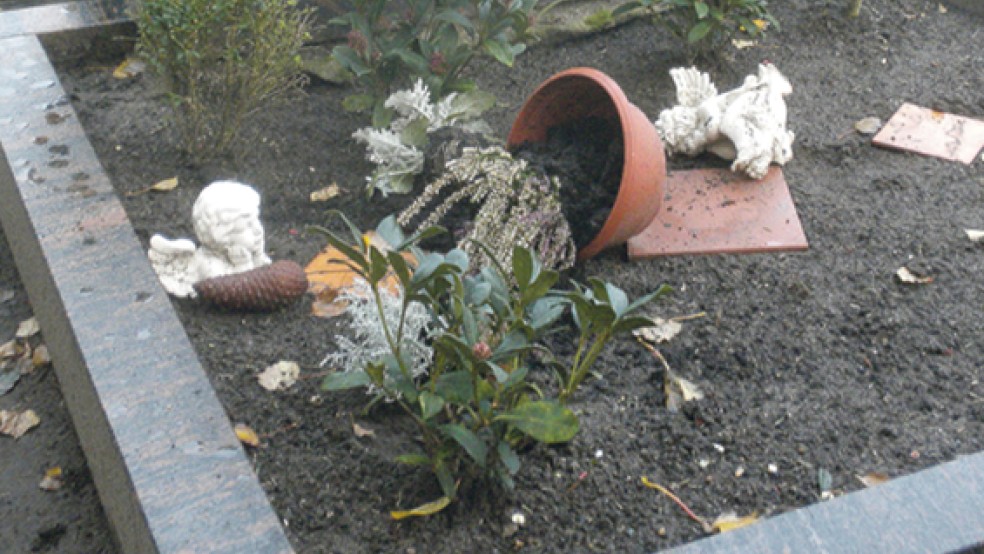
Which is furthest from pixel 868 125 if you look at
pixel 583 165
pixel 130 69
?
pixel 130 69

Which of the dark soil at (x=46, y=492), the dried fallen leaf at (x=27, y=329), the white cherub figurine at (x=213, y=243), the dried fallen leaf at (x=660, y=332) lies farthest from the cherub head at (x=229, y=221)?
the dried fallen leaf at (x=660, y=332)

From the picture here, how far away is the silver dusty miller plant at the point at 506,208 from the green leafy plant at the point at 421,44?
617mm

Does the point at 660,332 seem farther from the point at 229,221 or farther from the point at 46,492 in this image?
the point at 46,492

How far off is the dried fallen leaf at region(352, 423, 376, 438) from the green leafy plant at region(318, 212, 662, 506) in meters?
0.17

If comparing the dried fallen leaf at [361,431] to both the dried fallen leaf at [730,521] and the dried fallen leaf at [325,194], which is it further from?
the dried fallen leaf at [325,194]

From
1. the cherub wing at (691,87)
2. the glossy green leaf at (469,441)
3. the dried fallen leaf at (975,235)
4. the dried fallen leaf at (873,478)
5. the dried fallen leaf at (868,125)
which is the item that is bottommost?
the dried fallen leaf at (868,125)

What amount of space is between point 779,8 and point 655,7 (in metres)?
0.60

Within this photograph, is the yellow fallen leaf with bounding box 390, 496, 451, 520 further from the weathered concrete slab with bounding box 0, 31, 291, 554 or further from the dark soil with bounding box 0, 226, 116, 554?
the dark soil with bounding box 0, 226, 116, 554

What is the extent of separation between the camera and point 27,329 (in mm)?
3705

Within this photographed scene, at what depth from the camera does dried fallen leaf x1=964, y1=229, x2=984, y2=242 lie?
3.68m

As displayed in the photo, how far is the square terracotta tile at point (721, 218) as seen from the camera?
3.62 m

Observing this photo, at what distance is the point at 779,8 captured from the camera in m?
5.23

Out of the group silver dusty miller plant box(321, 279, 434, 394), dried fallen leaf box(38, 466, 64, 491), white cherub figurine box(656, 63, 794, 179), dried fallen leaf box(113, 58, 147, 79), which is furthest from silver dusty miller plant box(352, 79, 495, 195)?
dried fallen leaf box(38, 466, 64, 491)

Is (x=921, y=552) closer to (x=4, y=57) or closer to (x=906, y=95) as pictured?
(x=906, y=95)
